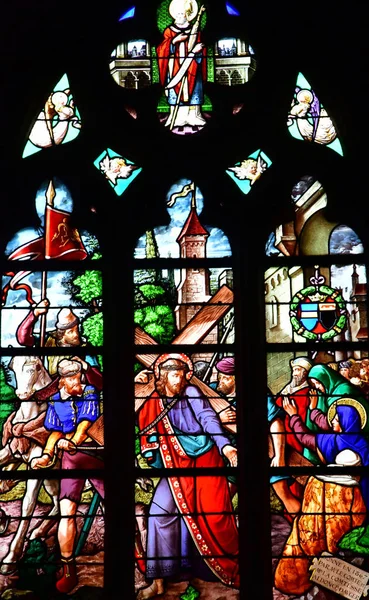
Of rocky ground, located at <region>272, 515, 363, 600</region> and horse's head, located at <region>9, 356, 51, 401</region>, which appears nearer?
rocky ground, located at <region>272, 515, 363, 600</region>

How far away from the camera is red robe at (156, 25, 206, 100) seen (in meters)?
11.5

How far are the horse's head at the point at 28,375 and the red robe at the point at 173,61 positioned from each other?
2.49 metres

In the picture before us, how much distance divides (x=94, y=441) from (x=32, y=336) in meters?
0.95

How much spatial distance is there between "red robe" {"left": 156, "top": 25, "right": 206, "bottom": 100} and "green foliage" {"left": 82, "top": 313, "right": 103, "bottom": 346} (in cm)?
200

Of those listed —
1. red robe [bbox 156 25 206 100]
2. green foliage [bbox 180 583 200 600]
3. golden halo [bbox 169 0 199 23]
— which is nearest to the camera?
green foliage [bbox 180 583 200 600]

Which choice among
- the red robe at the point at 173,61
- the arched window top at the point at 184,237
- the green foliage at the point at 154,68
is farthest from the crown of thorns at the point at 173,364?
A: the green foliage at the point at 154,68

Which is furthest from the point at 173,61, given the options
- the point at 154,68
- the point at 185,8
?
the point at 185,8

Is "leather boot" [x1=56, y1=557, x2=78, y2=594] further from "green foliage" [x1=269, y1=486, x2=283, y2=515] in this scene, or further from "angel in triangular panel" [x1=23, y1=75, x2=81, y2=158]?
"angel in triangular panel" [x1=23, y1=75, x2=81, y2=158]

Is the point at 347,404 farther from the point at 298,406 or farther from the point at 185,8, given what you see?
the point at 185,8

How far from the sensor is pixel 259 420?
10.5 metres

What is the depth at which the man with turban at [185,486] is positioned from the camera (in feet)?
33.9

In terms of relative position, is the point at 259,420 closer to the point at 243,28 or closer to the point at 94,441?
→ the point at 94,441

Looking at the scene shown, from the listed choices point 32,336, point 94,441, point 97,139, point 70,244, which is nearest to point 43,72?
point 97,139

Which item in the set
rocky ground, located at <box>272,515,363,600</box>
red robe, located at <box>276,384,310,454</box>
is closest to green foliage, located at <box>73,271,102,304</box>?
red robe, located at <box>276,384,310,454</box>
